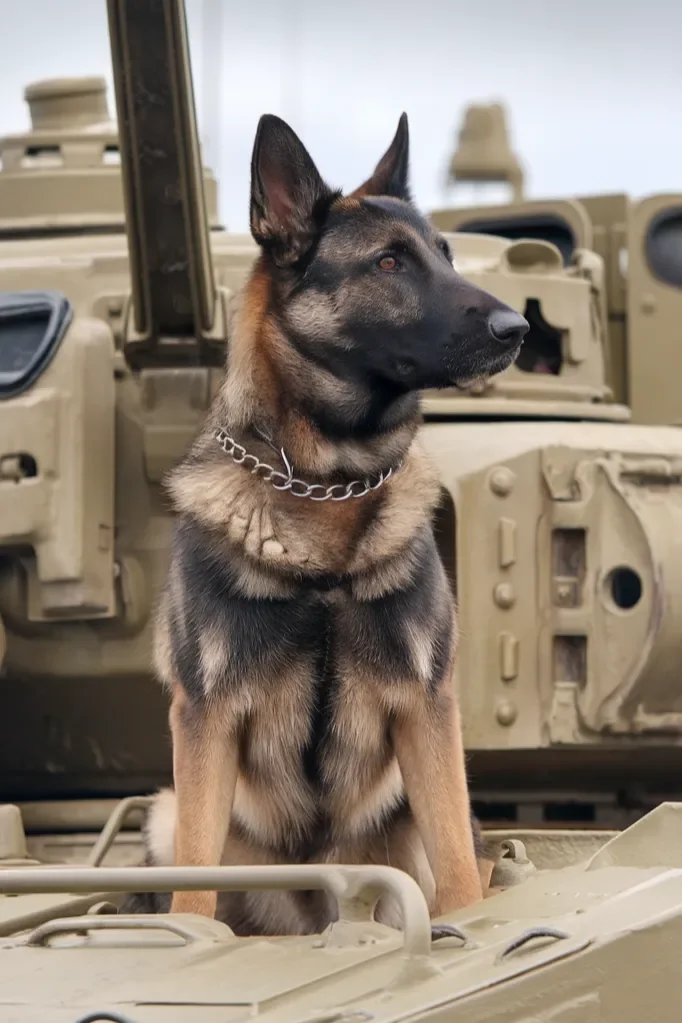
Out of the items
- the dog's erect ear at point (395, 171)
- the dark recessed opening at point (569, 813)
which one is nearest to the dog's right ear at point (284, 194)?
the dog's erect ear at point (395, 171)

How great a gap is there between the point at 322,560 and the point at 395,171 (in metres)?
0.97

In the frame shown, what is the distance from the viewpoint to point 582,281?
745 centimetres

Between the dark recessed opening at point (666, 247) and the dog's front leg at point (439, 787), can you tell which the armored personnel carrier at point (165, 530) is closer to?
the dog's front leg at point (439, 787)

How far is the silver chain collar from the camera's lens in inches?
178

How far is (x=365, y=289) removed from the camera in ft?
14.4

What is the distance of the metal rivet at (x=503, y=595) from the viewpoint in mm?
6336

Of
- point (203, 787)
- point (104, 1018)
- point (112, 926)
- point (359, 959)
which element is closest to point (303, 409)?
point (203, 787)

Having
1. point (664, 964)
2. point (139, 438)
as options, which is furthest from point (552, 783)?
point (664, 964)

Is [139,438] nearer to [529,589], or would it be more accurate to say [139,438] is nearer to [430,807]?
[529,589]

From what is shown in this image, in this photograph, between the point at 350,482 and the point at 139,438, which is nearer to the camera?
the point at 350,482

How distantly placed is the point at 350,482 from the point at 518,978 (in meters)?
1.56

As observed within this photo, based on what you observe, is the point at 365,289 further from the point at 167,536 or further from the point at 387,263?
the point at 167,536

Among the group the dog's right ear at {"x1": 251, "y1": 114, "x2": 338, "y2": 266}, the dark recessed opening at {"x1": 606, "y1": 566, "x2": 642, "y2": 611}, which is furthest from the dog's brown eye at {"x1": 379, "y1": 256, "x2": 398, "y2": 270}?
the dark recessed opening at {"x1": 606, "y1": 566, "x2": 642, "y2": 611}

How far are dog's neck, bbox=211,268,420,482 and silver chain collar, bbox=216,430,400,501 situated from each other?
16 millimetres
